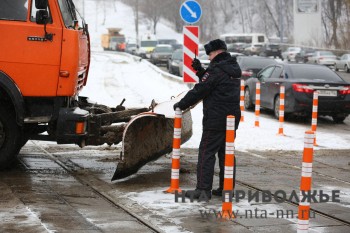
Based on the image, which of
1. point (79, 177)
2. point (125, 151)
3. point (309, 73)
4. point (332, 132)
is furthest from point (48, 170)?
point (309, 73)

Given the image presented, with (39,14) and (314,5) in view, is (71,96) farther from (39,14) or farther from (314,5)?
(314,5)

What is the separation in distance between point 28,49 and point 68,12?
1015mm

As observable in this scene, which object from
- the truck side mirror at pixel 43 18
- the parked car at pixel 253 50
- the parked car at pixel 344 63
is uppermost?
the truck side mirror at pixel 43 18

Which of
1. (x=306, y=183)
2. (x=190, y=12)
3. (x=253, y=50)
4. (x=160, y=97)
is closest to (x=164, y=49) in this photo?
(x=253, y=50)

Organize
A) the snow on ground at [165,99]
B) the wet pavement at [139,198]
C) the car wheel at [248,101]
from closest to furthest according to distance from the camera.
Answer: the wet pavement at [139,198], the snow on ground at [165,99], the car wheel at [248,101]

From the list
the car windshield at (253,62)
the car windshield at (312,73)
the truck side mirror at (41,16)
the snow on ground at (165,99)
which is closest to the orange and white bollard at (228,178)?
the truck side mirror at (41,16)

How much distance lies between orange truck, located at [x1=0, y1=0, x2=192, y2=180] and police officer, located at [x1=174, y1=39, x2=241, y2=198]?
1.41 m

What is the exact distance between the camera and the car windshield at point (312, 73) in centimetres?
2097

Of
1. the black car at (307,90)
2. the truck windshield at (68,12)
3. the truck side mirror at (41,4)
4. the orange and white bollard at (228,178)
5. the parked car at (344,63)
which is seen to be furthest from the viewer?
the parked car at (344,63)

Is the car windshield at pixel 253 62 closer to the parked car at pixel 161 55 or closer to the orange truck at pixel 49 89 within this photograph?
the orange truck at pixel 49 89

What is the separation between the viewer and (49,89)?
35.9ft

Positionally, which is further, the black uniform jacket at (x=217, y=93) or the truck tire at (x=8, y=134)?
the truck tire at (x=8, y=134)

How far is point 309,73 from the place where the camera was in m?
21.2

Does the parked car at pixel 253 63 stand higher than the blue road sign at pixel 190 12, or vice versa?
the blue road sign at pixel 190 12
